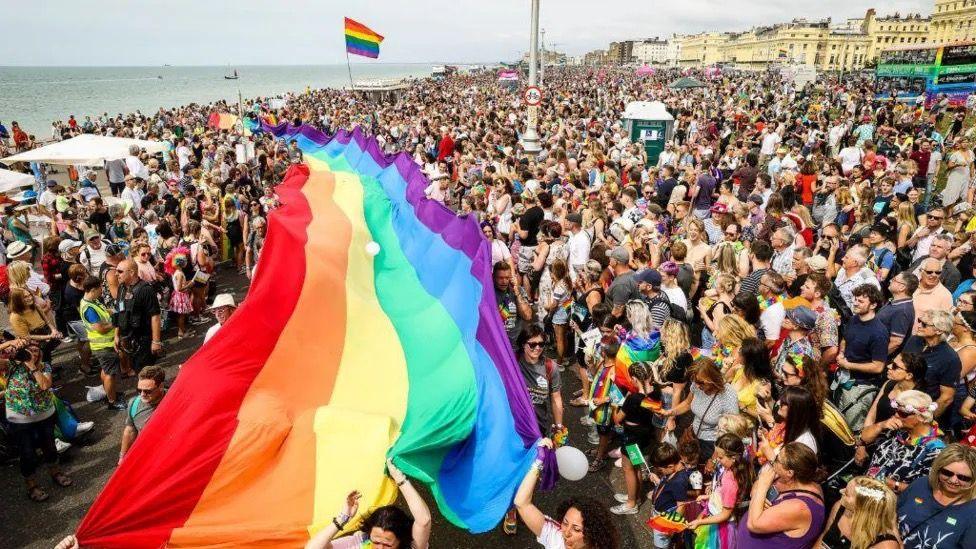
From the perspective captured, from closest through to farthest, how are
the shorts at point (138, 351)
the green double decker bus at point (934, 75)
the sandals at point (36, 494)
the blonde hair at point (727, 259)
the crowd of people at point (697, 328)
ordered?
1. the crowd of people at point (697, 328)
2. the sandals at point (36, 494)
3. the blonde hair at point (727, 259)
4. the shorts at point (138, 351)
5. the green double decker bus at point (934, 75)

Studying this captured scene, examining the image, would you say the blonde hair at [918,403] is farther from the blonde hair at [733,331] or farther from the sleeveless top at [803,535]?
→ the blonde hair at [733,331]

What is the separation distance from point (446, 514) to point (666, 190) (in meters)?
8.17

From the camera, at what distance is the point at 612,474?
197 inches

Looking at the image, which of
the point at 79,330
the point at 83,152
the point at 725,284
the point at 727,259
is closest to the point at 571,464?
the point at 725,284

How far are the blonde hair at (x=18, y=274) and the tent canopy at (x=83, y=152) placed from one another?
25.1ft

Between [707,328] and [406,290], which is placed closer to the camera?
[707,328]

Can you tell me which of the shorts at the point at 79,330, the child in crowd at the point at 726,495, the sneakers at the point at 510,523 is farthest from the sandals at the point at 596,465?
the shorts at the point at 79,330

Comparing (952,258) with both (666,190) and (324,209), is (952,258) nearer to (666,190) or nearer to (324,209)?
(666,190)

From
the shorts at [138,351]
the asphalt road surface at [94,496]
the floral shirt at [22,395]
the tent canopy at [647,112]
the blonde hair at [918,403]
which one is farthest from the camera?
the tent canopy at [647,112]

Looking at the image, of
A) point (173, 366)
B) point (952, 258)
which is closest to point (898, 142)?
point (952, 258)

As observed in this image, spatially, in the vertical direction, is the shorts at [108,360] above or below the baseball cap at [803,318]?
below

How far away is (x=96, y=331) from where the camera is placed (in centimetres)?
608

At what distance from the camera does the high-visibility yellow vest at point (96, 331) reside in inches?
238

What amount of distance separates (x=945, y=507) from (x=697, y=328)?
14.5 ft
